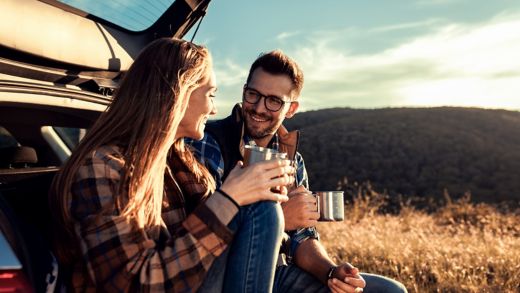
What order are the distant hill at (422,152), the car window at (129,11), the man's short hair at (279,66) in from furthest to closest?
the distant hill at (422,152), the man's short hair at (279,66), the car window at (129,11)

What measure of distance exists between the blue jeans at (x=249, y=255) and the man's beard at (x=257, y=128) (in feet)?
3.67

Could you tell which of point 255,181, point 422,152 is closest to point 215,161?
point 255,181

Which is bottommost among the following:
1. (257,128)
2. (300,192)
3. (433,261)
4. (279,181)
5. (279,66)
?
(433,261)

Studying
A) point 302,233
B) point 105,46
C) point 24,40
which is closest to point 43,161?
point 105,46

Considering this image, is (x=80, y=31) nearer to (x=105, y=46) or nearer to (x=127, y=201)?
(x=105, y=46)

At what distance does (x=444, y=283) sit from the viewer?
177 inches

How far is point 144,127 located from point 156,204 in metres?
0.23

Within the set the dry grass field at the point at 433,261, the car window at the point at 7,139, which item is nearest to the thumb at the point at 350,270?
the dry grass field at the point at 433,261

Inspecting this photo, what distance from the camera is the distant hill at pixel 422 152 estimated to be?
2155 cm

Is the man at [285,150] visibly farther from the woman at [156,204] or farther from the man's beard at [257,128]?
the woman at [156,204]

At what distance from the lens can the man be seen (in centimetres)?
245

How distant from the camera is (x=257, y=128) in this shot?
297cm

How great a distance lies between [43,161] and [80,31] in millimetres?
1150

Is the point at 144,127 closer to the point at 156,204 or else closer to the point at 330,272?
the point at 156,204
